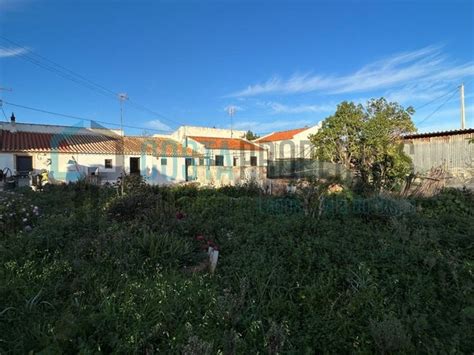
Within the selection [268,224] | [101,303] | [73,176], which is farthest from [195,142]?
[101,303]

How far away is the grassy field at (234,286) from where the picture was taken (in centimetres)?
259

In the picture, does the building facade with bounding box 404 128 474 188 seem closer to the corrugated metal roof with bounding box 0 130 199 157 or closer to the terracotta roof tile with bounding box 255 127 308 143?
the corrugated metal roof with bounding box 0 130 199 157

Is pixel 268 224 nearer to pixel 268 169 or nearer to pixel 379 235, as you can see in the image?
pixel 379 235

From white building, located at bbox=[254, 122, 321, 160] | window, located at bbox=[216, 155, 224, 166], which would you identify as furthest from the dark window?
window, located at bbox=[216, 155, 224, 166]

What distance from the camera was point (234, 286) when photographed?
3.55 m

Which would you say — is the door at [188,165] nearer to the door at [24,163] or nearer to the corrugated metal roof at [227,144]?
the corrugated metal roof at [227,144]

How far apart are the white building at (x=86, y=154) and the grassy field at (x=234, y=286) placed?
43.8 feet

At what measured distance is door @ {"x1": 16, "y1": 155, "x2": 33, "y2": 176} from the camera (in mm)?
19516

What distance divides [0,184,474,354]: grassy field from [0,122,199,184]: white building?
43.8 ft

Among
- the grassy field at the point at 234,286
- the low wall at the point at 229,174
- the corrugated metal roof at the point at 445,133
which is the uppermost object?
the corrugated metal roof at the point at 445,133

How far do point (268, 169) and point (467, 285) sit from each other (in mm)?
15104

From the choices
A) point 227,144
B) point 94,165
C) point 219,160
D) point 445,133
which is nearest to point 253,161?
point 227,144

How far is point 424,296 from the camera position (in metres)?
3.38

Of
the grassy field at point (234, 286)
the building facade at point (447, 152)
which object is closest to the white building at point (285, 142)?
the building facade at point (447, 152)
